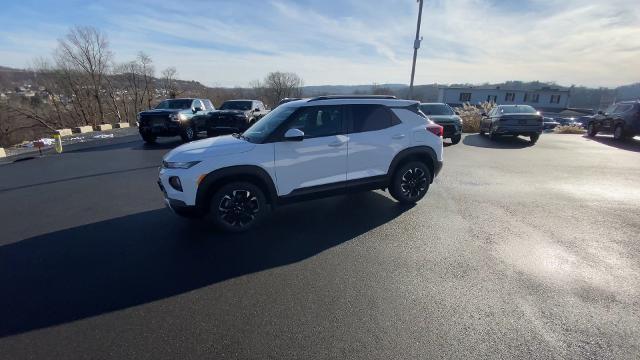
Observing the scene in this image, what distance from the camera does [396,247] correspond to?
4059mm

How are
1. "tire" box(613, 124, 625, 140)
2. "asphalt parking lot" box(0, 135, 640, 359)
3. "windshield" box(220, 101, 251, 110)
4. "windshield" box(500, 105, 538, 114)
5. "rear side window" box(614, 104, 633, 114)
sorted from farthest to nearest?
"windshield" box(220, 101, 251, 110) < "tire" box(613, 124, 625, 140) < "rear side window" box(614, 104, 633, 114) < "windshield" box(500, 105, 538, 114) < "asphalt parking lot" box(0, 135, 640, 359)

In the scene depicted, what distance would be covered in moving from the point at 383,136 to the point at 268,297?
3.24 m

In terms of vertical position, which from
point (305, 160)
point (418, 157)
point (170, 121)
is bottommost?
point (418, 157)

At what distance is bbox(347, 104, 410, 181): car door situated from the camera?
4.93 meters

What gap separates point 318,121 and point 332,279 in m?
2.48

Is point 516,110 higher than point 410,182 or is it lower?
higher

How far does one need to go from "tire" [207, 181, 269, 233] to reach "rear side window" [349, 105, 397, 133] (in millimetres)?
1850

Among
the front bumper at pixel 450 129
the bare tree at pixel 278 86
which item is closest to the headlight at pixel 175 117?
the front bumper at pixel 450 129

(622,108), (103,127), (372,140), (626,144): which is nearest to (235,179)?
(372,140)

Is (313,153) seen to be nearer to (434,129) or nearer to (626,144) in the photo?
(434,129)

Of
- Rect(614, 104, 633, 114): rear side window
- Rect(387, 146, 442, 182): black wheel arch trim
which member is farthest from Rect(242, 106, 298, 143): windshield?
Rect(614, 104, 633, 114): rear side window

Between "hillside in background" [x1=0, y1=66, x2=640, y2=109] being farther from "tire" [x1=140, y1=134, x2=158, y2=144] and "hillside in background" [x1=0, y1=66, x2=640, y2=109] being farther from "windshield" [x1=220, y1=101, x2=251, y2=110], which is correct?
"tire" [x1=140, y1=134, x2=158, y2=144]

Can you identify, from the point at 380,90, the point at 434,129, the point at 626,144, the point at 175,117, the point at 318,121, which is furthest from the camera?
the point at 380,90

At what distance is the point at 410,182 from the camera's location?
5598mm
